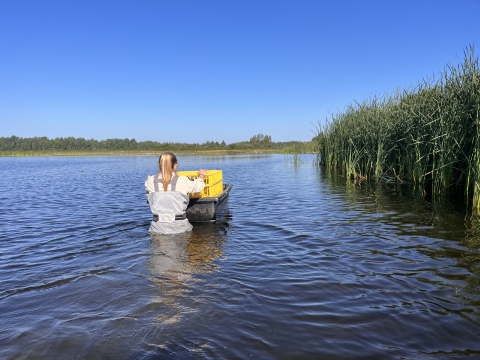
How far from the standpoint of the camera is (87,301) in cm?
411

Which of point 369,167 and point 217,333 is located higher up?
point 369,167

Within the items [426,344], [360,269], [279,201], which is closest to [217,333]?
[426,344]

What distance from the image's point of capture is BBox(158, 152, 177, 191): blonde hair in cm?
620

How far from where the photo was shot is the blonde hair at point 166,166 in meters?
6.20

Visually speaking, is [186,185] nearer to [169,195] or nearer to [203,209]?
[169,195]

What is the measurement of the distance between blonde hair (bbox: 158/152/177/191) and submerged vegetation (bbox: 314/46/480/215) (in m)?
6.14

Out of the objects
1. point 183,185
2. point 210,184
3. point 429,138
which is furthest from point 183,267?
point 429,138

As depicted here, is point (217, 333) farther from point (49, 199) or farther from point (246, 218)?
point (49, 199)

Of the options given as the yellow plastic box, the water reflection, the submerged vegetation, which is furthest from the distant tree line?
the water reflection

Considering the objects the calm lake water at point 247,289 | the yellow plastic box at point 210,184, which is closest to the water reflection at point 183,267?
the calm lake water at point 247,289

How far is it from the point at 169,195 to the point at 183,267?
1.60 metres

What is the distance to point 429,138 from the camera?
10062mm

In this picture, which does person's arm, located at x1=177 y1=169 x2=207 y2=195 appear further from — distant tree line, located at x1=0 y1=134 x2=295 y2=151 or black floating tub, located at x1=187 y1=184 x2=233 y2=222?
distant tree line, located at x1=0 y1=134 x2=295 y2=151

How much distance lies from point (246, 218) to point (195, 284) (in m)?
4.53
